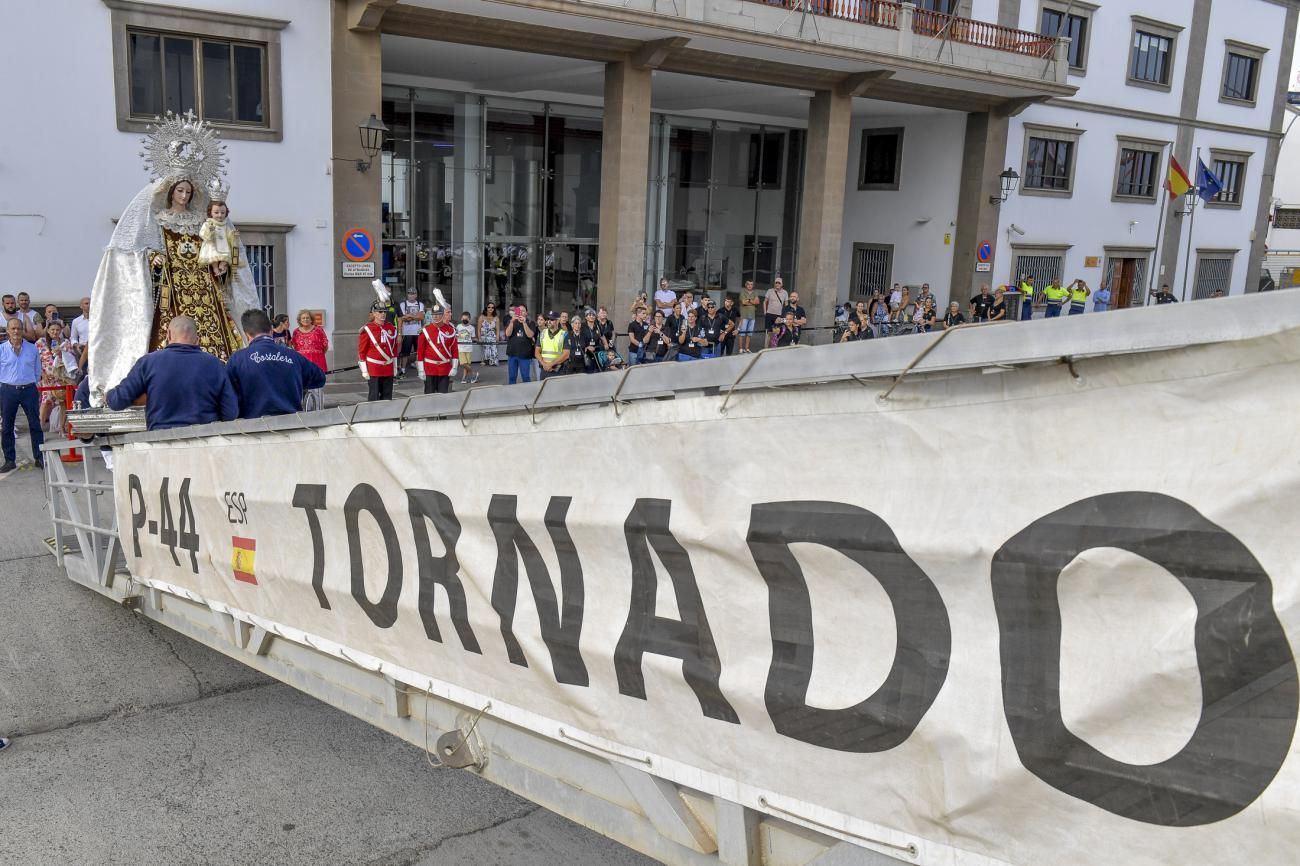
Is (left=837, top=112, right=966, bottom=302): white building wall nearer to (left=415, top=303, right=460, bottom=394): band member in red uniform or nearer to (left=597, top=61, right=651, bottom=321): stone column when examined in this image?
(left=597, top=61, right=651, bottom=321): stone column

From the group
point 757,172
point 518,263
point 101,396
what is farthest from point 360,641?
point 757,172

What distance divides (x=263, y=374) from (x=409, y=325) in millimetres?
13448

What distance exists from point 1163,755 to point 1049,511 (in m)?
0.56

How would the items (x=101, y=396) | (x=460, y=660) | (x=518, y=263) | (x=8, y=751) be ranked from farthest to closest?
(x=518, y=263)
(x=101, y=396)
(x=8, y=751)
(x=460, y=660)

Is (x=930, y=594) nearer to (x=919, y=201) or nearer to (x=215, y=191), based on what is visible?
(x=215, y=191)

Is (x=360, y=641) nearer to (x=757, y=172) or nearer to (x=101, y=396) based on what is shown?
(x=101, y=396)

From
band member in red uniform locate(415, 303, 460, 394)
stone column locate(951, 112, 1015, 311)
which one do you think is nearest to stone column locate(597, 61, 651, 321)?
band member in red uniform locate(415, 303, 460, 394)

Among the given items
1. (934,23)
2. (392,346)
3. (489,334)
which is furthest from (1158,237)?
(392,346)

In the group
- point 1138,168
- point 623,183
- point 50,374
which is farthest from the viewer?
point 1138,168

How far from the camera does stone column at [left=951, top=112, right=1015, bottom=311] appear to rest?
27.7 meters

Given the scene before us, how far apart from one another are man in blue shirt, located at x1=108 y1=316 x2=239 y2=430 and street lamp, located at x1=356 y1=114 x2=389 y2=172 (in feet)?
39.4

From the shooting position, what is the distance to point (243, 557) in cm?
522

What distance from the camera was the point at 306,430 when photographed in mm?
4469

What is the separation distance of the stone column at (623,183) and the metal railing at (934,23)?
10.4 feet
